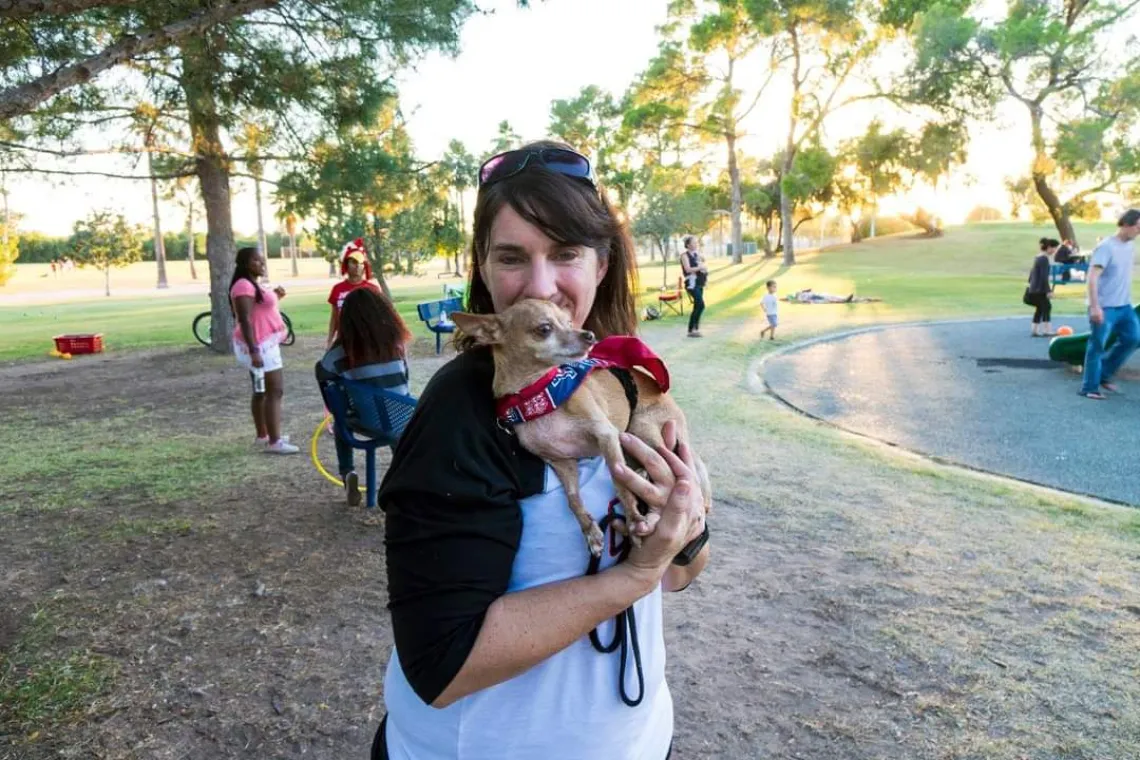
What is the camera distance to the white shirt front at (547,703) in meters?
1.24

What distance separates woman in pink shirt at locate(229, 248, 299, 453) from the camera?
7.42m

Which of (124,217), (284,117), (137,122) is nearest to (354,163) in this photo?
(284,117)

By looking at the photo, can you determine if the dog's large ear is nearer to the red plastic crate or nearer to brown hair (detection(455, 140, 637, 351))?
brown hair (detection(455, 140, 637, 351))

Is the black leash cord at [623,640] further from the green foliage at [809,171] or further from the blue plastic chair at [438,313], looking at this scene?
the green foliage at [809,171]

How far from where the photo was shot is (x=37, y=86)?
4746 mm

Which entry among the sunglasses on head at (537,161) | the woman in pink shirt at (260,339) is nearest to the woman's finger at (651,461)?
the sunglasses on head at (537,161)

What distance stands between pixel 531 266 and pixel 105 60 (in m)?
5.18

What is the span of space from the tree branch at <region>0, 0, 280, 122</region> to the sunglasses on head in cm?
461

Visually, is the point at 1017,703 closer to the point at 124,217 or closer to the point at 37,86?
the point at 37,86

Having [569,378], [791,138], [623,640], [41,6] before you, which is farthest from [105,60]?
[791,138]

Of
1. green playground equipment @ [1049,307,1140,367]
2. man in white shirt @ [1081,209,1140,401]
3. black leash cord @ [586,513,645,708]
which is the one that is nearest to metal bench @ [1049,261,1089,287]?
green playground equipment @ [1049,307,1140,367]

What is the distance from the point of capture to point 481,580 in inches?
44.9

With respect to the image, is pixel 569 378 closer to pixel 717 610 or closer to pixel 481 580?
pixel 481 580

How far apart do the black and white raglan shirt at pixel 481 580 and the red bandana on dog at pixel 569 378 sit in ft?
0.15
